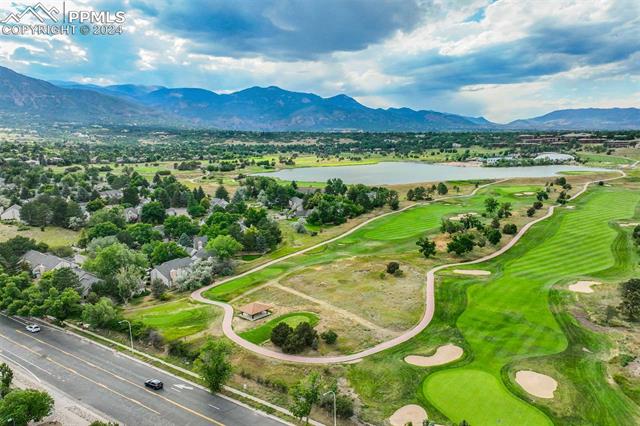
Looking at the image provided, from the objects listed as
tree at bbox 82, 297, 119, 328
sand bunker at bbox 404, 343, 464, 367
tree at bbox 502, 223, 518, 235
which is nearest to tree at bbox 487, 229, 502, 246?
tree at bbox 502, 223, 518, 235

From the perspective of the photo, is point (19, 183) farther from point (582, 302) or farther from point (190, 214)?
point (582, 302)

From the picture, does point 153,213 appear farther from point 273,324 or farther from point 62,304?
point 273,324

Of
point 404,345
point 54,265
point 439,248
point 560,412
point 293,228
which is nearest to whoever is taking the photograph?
point 560,412

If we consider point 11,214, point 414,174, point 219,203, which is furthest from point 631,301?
point 414,174

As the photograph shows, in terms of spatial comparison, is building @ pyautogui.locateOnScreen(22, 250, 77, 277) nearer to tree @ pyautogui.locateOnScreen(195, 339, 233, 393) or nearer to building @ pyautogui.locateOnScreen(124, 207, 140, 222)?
building @ pyautogui.locateOnScreen(124, 207, 140, 222)

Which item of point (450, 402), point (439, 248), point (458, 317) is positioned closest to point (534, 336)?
point (458, 317)
